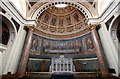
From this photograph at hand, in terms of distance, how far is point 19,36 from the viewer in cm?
705

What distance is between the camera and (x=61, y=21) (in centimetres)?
1315

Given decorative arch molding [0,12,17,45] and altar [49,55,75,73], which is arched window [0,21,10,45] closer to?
decorative arch molding [0,12,17,45]

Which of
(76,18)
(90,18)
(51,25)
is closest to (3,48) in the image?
(51,25)

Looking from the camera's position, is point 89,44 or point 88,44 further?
point 88,44

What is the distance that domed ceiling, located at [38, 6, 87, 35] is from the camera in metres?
11.6

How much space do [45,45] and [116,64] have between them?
951 centimetres

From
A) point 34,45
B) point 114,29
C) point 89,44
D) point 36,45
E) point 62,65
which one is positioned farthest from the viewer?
point 36,45

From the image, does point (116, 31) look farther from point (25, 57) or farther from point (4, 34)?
point (4, 34)

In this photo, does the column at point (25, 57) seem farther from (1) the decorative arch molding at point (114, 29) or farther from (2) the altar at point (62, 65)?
(1) the decorative arch molding at point (114, 29)

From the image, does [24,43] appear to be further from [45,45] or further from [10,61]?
[45,45]

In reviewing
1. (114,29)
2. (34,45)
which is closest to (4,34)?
(34,45)

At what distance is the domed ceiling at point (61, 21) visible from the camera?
Result: 11.6m

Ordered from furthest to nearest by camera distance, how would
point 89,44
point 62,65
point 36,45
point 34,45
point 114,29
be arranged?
point 36,45, point 34,45, point 89,44, point 62,65, point 114,29

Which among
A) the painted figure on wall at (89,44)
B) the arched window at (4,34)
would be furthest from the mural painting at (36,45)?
the painted figure on wall at (89,44)
